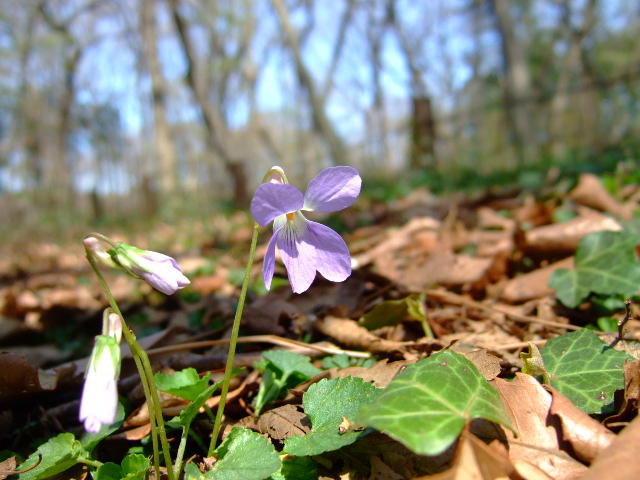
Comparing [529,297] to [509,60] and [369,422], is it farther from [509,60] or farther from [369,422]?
[509,60]

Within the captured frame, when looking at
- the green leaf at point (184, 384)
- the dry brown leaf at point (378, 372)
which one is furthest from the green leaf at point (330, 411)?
the green leaf at point (184, 384)

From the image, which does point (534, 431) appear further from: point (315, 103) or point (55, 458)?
point (315, 103)

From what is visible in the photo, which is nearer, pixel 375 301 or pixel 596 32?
pixel 375 301

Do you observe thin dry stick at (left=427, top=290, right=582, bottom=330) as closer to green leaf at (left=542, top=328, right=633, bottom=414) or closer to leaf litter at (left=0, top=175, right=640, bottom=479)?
leaf litter at (left=0, top=175, right=640, bottom=479)

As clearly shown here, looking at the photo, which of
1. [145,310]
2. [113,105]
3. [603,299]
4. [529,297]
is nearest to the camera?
[603,299]

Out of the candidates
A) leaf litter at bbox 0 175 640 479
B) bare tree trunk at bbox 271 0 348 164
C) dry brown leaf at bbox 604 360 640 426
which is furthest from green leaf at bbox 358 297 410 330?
bare tree trunk at bbox 271 0 348 164

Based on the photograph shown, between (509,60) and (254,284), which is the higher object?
(509,60)

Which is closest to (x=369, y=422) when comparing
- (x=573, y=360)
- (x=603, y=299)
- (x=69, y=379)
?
(x=573, y=360)
